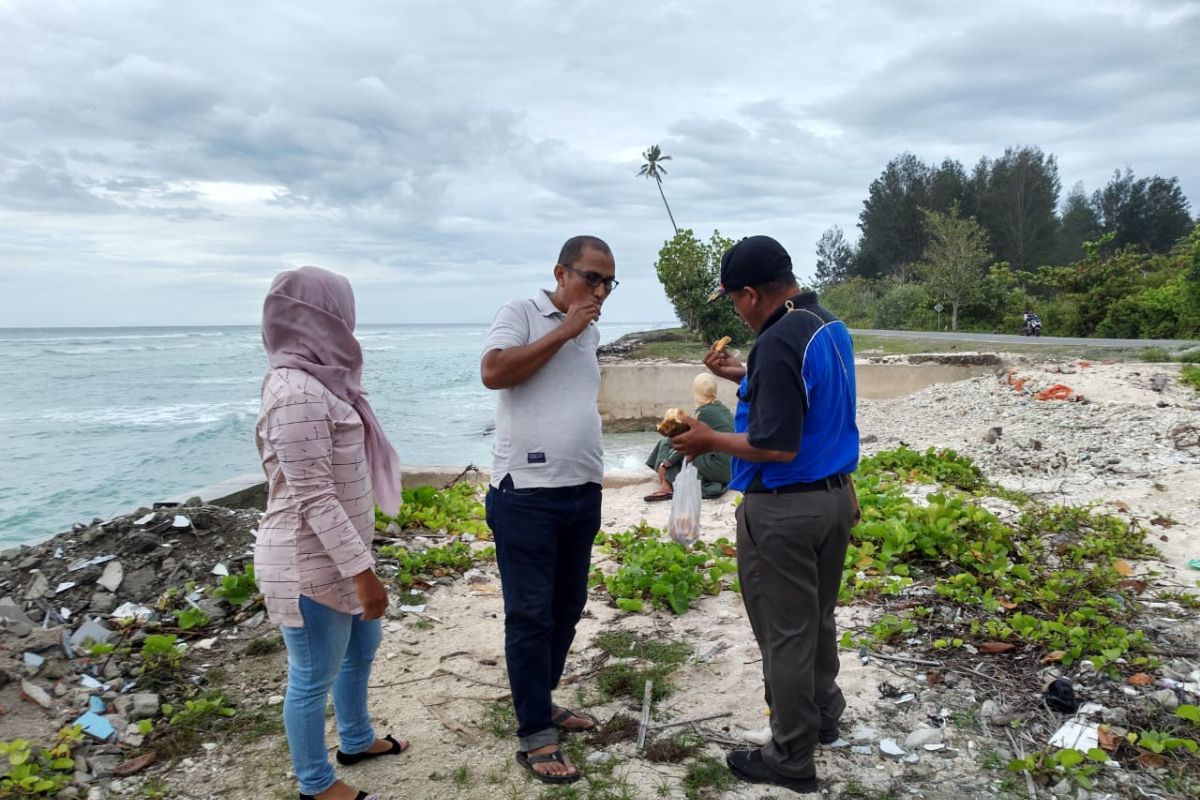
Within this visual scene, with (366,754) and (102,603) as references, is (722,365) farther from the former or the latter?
(102,603)

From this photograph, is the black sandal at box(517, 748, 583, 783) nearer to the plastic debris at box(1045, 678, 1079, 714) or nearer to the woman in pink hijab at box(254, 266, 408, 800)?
the woman in pink hijab at box(254, 266, 408, 800)

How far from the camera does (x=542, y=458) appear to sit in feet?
9.52

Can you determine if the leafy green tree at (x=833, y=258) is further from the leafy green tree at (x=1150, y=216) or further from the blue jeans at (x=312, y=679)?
the blue jeans at (x=312, y=679)

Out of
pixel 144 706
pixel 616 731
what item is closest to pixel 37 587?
pixel 144 706

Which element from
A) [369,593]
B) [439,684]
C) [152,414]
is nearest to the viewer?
[369,593]

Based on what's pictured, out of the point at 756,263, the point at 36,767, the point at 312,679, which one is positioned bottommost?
the point at 36,767

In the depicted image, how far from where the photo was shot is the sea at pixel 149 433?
14.2 m

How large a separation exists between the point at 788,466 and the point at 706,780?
48.5 inches

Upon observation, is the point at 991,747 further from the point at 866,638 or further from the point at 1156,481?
the point at 1156,481

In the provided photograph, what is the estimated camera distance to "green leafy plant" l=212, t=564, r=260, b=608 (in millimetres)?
4789

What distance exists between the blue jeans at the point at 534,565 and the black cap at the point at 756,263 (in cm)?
97

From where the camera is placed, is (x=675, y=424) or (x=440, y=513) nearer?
(x=675, y=424)

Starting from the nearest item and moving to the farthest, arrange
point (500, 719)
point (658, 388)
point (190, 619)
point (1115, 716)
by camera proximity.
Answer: point (1115, 716) < point (500, 719) < point (190, 619) < point (658, 388)

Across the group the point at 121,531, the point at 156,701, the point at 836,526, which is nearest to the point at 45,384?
the point at 121,531
